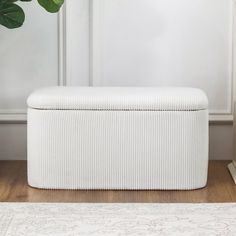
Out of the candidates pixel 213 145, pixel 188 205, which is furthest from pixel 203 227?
pixel 213 145

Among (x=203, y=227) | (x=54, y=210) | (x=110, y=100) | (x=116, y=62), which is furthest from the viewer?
(x=116, y=62)

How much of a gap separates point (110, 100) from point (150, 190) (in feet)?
1.18

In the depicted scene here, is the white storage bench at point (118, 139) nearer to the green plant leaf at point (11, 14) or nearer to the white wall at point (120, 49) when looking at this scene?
the green plant leaf at point (11, 14)

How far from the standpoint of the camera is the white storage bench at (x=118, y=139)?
2.33 metres

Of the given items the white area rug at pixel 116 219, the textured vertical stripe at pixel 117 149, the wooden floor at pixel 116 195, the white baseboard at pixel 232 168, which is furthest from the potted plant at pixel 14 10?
the white baseboard at pixel 232 168

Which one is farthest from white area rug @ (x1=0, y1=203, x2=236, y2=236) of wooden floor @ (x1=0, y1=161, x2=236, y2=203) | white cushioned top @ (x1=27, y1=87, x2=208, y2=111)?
white cushioned top @ (x1=27, y1=87, x2=208, y2=111)

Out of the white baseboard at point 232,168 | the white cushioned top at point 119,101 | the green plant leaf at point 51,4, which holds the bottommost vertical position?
the white baseboard at point 232,168

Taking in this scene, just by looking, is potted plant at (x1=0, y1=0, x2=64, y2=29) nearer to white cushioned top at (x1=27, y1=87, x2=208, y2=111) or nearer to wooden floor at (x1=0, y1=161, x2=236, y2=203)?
white cushioned top at (x1=27, y1=87, x2=208, y2=111)

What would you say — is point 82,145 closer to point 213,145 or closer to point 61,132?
point 61,132

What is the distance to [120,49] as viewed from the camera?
2873 mm

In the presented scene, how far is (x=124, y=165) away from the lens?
2.37 metres

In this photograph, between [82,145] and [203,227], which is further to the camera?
Result: [82,145]

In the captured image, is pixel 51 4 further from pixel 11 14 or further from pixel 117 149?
pixel 117 149

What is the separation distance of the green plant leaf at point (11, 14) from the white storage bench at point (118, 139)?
1.16 ft
